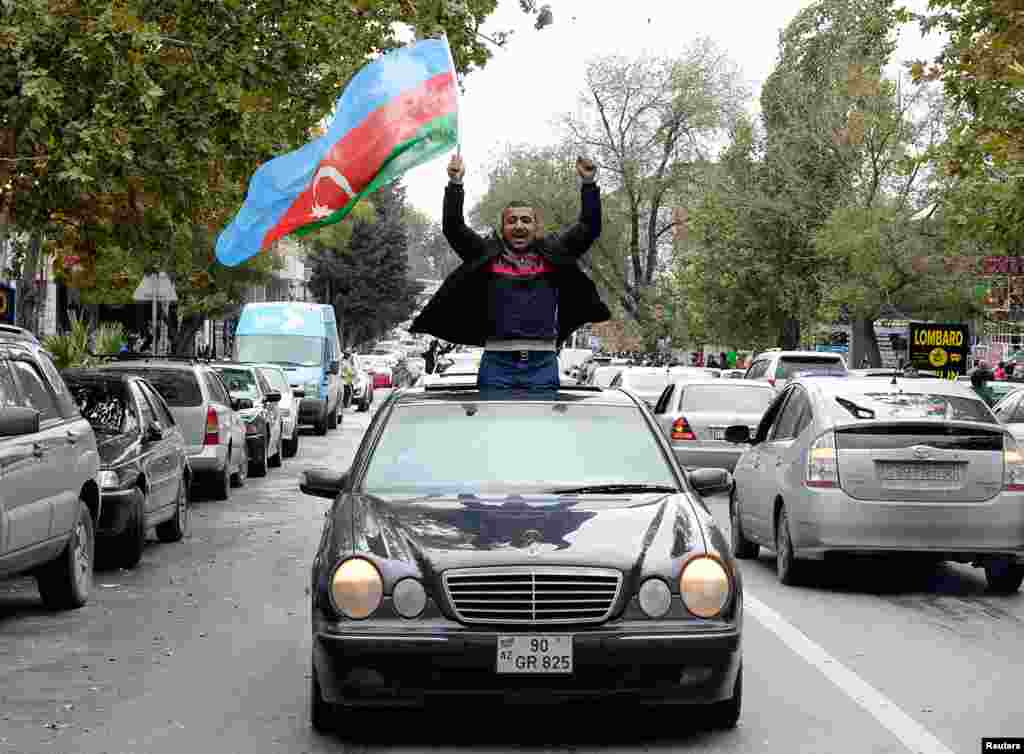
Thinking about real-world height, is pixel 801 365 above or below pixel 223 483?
above

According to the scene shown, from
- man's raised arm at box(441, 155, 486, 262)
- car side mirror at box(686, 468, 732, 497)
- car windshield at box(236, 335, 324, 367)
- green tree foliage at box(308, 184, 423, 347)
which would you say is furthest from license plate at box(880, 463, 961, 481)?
green tree foliage at box(308, 184, 423, 347)

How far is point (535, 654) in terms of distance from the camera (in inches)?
270

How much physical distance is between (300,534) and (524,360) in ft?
21.6

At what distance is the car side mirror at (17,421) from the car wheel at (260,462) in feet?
47.2

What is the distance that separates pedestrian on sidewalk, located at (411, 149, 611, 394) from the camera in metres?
10.7

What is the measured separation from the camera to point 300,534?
16.8 meters

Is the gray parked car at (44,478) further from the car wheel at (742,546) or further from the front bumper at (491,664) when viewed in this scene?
the car wheel at (742,546)

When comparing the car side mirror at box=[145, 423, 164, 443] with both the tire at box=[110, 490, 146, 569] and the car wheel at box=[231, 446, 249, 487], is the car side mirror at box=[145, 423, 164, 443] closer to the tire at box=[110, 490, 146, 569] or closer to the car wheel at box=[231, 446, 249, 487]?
the tire at box=[110, 490, 146, 569]

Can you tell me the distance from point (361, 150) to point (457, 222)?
14.9ft

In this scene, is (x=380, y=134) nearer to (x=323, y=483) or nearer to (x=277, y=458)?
(x=323, y=483)

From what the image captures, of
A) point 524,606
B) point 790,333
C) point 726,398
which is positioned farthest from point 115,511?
point 790,333

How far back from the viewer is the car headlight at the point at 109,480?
13.2 metres

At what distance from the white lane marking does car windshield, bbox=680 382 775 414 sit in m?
11.1

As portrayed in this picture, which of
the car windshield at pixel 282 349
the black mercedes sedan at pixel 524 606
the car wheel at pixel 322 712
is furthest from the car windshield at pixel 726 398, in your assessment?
the car windshield at pixel 282 349
